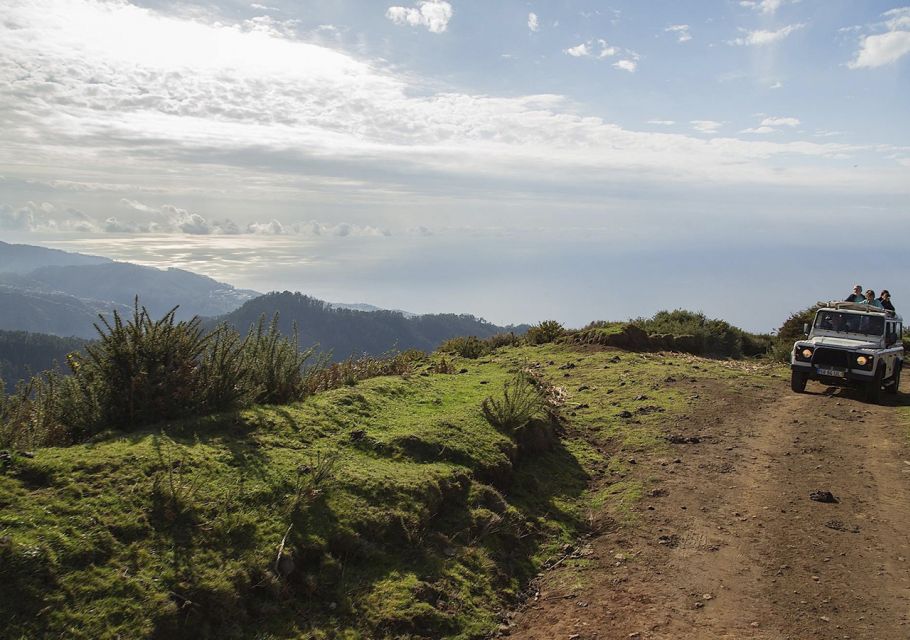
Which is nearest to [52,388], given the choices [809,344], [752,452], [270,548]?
[270,548]

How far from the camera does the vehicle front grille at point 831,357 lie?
14430 mm

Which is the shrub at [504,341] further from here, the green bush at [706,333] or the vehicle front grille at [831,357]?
the vehicle front grille at [831,357]

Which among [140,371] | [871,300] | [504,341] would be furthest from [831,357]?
[140,371]

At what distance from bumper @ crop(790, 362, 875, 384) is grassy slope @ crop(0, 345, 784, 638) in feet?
26.7

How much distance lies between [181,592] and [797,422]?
11721 millimetres

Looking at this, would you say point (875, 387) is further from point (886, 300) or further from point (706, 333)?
point (706, 333)

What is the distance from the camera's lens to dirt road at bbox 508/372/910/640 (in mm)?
5422

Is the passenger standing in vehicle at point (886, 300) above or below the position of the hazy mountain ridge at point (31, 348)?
above

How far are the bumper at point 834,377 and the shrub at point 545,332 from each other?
8802 millimetres

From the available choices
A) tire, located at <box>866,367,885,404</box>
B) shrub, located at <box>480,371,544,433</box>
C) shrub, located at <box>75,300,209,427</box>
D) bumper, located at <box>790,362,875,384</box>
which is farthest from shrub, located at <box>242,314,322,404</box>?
tire, located at <box>866,367,885,404</box>

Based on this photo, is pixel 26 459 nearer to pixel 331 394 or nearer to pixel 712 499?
pixel 331 394

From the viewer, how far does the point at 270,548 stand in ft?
16.8

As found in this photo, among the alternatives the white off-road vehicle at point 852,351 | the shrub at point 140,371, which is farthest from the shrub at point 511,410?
the white off-road vehicle at point 852,351

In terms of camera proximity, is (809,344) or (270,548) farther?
(809,344)
